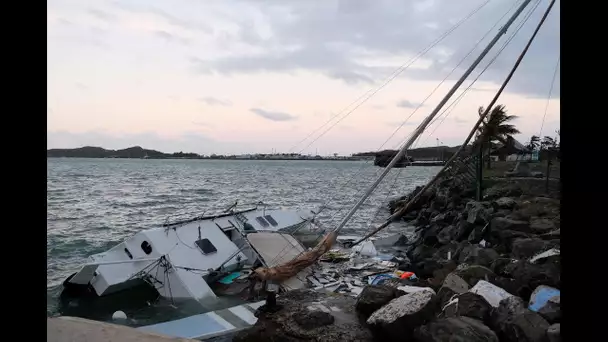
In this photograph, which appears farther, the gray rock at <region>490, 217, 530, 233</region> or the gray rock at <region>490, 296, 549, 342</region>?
the gray rock at <region>490, 217, 530, 233</region>

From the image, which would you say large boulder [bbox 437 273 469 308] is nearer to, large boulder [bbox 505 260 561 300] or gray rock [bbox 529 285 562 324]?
large boulder [bbox 505 260 561 300]

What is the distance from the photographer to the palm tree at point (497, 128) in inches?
1449

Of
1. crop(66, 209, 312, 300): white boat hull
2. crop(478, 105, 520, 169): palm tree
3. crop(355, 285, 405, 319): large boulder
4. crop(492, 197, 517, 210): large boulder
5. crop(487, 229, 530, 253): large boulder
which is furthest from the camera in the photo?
crop(478, 105, 520, 169): palm tree

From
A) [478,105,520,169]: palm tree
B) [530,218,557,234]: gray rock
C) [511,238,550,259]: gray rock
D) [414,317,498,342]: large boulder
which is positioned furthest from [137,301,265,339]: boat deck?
[478,105,520,169]: palm tree

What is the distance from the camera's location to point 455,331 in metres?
6.32

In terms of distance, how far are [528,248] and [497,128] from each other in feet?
Result: 101

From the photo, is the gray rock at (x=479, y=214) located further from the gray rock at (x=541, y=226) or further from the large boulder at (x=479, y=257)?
the large boulder at (x=479, y=257)

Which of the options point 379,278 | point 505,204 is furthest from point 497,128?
point 379,278

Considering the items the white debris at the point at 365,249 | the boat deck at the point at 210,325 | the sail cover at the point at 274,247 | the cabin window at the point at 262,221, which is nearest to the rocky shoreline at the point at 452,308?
the boat deck at the point at 210,325

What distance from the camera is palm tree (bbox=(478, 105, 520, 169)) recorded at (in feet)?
121

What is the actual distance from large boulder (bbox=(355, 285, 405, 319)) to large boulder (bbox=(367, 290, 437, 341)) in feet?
1.50

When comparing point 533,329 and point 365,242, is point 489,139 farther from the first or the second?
point 533,329
